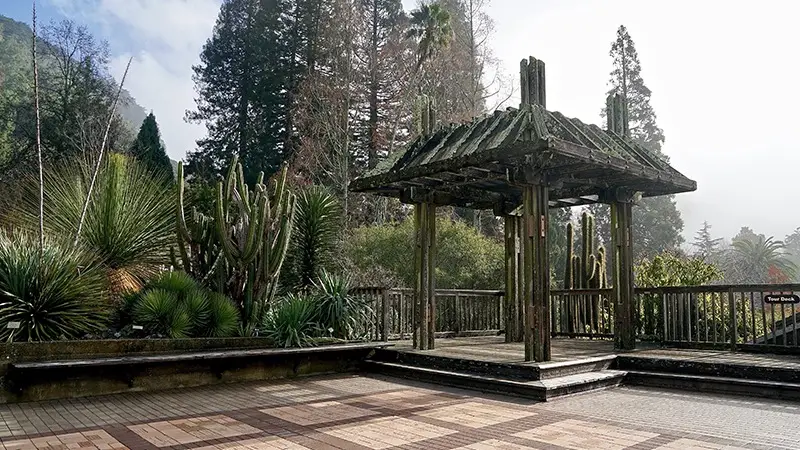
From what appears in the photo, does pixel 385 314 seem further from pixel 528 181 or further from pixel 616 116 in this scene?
pixel 616 116

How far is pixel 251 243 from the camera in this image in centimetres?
915

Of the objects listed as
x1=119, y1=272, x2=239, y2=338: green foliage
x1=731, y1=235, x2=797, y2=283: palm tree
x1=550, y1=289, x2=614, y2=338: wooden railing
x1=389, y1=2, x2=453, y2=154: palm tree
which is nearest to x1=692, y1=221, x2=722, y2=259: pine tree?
x1=731, y1=235, x2=797, y2=283: palm tree

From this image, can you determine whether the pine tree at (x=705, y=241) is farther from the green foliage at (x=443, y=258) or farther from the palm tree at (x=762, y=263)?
the green foliage at (x=443, y=258)

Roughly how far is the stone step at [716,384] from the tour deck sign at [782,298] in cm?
193

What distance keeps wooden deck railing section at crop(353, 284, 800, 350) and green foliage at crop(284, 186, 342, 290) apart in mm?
2192

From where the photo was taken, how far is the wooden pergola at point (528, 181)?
7055 mm

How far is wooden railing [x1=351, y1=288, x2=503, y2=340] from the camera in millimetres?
9852

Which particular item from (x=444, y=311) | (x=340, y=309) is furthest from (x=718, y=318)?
(x=340, y=309)

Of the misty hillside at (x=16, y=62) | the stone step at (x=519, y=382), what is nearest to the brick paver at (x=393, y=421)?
the stone step at (x=519, y=382)

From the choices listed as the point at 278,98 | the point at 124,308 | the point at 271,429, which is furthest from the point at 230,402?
the point at 278,98

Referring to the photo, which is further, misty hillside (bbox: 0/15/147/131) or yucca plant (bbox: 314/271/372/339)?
misty hillside (bbox: 0/15/147/131)

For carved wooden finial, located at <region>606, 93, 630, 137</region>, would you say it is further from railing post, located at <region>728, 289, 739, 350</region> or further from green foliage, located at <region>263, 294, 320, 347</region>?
green foliage, located at <region>263, 294, 320, 347</region>

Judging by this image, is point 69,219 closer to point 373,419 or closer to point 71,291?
point 71,291

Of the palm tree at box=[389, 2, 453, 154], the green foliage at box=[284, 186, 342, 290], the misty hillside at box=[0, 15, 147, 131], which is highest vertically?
the misty hillside at box=[0, 15, 147, 131]
